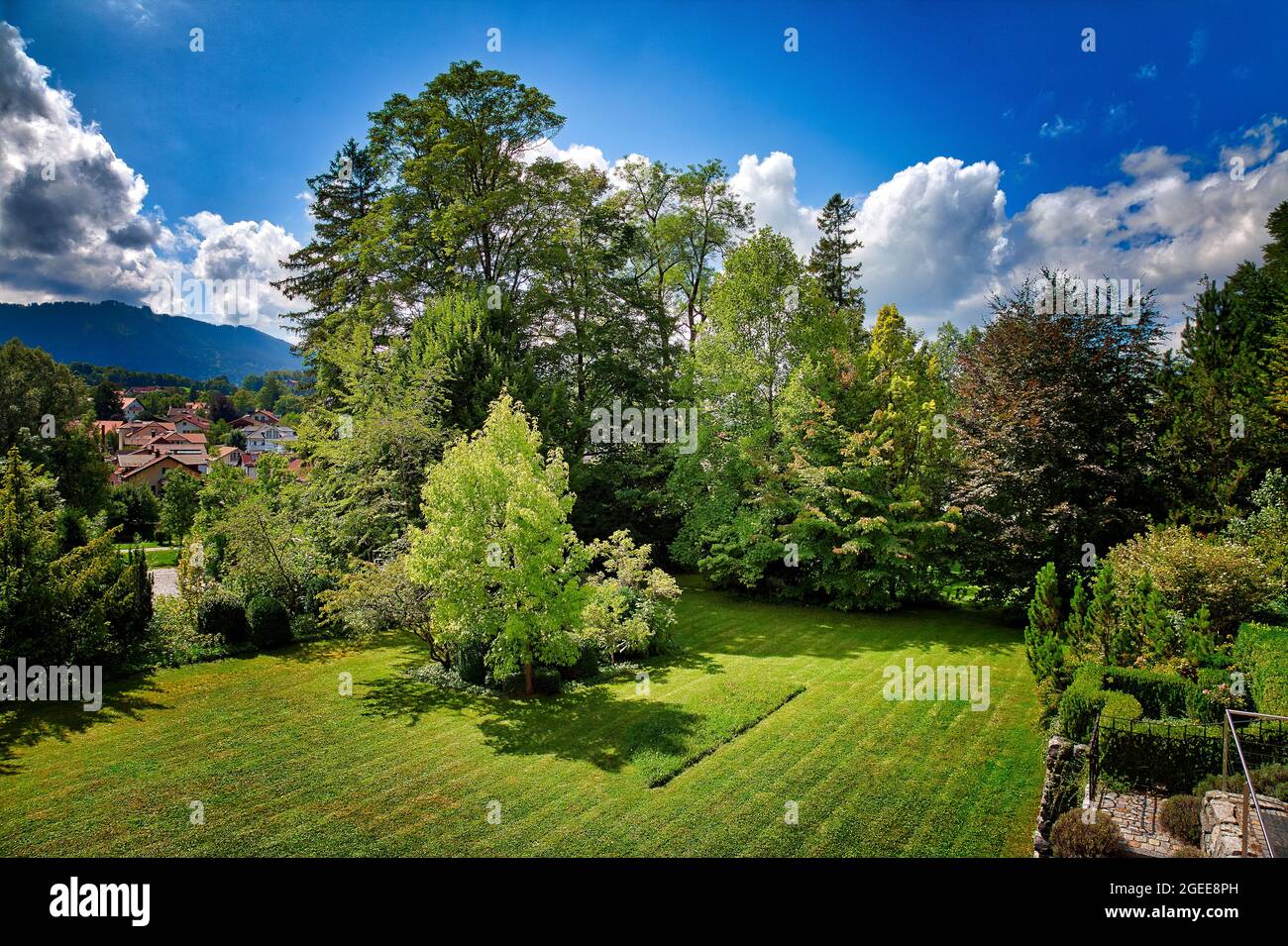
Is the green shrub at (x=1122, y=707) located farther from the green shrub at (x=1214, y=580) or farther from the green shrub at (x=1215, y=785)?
the green shrub at (x=1214, y=580)

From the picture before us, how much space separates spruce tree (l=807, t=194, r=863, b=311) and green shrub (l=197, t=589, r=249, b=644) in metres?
31.3

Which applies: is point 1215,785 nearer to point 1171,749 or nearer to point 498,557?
point 1171,749

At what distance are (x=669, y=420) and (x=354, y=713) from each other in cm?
1666

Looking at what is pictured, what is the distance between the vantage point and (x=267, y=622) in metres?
16.2

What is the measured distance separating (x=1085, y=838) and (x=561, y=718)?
7872 millimetres

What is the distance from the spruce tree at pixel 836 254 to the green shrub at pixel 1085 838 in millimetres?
32494

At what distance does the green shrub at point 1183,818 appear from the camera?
279 inches

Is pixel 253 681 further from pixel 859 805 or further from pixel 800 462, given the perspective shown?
pixel 800 462

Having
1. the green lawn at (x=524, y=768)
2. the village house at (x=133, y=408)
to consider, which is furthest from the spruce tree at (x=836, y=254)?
the village house at (x=133, y=408)

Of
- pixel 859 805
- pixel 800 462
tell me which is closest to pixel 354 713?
pixel 859 805

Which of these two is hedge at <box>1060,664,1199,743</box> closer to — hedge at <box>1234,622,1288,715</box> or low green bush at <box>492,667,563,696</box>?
hedge at <box>1234,622,1288,715</box>

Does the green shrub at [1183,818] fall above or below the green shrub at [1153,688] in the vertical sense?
below

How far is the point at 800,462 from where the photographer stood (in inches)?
806

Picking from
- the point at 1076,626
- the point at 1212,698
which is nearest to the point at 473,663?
the point at 1076,626
